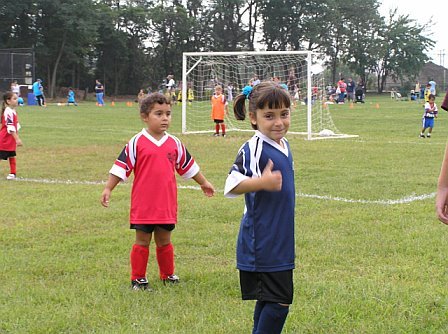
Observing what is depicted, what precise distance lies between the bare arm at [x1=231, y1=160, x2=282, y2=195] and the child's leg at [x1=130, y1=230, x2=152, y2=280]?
78.0 inches

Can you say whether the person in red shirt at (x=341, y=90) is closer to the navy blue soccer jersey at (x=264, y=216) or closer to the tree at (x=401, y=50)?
the tree at (x=401, y=50)

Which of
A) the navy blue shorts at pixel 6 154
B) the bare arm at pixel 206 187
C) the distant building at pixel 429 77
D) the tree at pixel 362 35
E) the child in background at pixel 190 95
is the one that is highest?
the tree at pixel 362 35

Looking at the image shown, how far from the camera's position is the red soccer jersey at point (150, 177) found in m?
5.34

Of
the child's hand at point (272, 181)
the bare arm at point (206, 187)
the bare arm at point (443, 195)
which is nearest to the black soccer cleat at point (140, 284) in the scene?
the bare arm at point (206, 187)

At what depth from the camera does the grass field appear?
455 cm

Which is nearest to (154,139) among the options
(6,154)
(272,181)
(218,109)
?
(272,181)

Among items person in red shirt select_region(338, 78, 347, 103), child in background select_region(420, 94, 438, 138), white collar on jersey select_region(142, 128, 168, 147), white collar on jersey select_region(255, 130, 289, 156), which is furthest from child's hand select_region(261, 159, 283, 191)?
person in red shirt select_region(338, 78, 347, 103)

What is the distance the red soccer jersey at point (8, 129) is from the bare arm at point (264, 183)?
27.8 ft

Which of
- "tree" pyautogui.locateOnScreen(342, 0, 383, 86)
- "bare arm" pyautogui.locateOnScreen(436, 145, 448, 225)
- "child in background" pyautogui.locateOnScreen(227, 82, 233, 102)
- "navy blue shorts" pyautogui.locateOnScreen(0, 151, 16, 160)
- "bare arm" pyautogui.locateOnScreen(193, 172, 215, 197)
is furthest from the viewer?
"tree" pyautogui.locateOnScreen(342, 0, 383, 86)

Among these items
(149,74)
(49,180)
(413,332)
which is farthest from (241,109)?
(149,74)

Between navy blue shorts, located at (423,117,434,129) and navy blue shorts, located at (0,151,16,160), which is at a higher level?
navy blue shorts, located at (423,117,434,129)

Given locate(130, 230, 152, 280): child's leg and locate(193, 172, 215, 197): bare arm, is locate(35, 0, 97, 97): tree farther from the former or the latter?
locate(130, 230, 152, 280): child's leg

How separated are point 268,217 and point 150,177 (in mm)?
1898

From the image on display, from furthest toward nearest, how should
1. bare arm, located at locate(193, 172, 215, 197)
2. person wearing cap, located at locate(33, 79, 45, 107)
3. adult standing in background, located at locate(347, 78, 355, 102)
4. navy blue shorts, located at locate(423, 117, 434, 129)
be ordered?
1. adult standing in background, located at locate(347, 78, 355, 102)
2. person wearing cap, located at locate(33, 79, 45, 107)
3. navy blue shorts, located at locate(423, 117, 434, 129)
4. bare arm, located at locate(193, 172, 215, 197)
